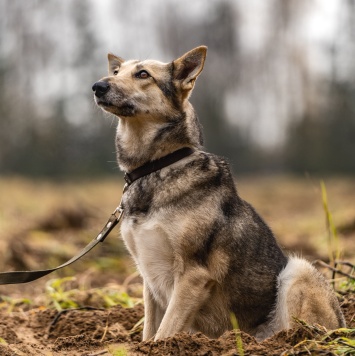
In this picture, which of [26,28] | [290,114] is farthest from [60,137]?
[290,114]

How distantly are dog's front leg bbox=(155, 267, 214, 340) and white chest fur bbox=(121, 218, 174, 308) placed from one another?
0.53 ft

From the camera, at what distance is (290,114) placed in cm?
3425

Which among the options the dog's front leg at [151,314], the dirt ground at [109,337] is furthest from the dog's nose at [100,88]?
the dirt ground at [109,337]

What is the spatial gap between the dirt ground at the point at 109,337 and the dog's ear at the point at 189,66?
6.27 ft

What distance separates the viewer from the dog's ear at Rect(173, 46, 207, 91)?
448 centimetres

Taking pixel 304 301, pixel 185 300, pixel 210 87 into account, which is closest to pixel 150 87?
pixel 185 300

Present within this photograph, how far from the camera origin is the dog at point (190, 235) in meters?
3.90

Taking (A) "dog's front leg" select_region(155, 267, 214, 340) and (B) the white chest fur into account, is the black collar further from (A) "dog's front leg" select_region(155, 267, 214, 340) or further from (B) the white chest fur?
(A) "dog's front leg" select_region(155, 267, 214, 340)

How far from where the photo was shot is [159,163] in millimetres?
4277

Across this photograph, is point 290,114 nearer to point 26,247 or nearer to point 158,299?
point 26,247

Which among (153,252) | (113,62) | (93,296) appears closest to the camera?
(153,252)

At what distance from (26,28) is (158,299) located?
2728cm

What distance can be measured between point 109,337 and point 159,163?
1.37 metres

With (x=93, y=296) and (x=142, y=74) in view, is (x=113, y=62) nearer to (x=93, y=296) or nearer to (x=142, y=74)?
(x=142, y=74)
